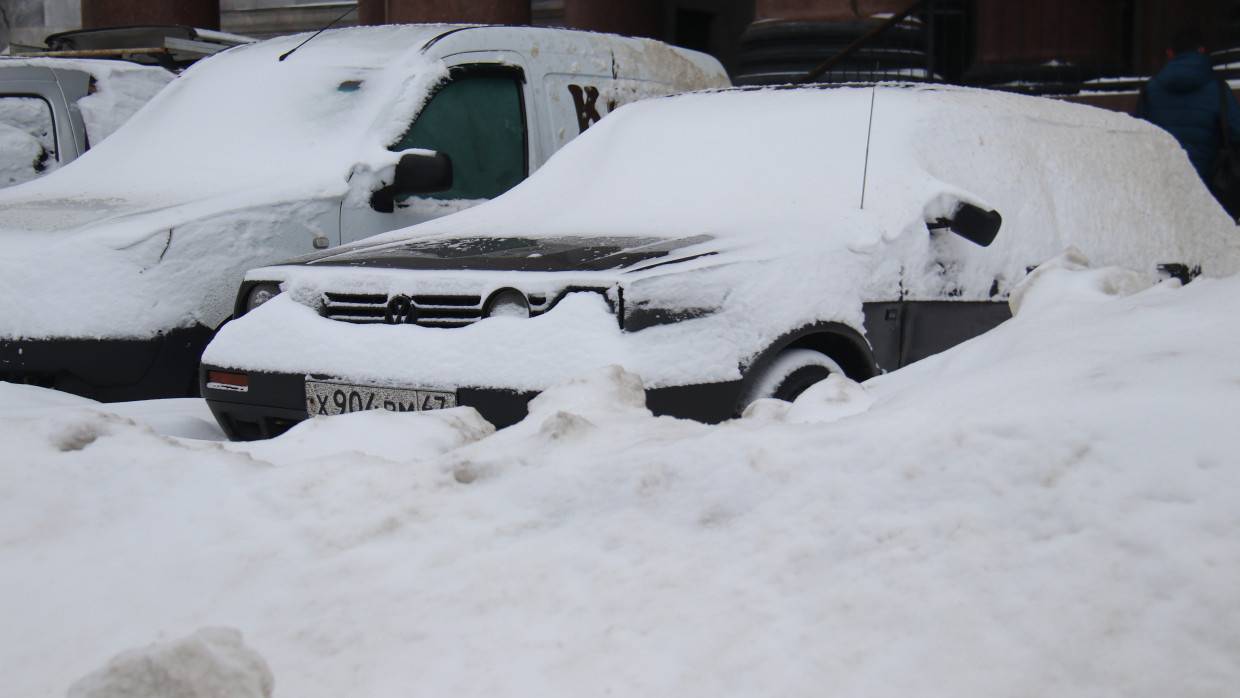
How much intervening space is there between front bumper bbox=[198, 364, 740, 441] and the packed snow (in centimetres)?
4

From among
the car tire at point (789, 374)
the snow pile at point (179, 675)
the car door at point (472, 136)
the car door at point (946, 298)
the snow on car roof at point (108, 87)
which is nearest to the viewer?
the snow pile at point (179, 675)

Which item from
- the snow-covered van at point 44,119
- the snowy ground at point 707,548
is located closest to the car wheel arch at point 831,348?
the snowy ground at point 707,548

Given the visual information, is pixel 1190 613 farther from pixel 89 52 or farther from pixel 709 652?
pixel 89 52

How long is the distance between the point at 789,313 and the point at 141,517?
2.25 metres

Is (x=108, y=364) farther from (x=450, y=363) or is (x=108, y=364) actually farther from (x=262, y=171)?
(x=450, y=363)

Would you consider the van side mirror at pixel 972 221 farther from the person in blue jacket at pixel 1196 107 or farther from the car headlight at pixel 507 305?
the person in blue jacket at pixel 1196 107

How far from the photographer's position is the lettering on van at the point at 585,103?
23.0ft

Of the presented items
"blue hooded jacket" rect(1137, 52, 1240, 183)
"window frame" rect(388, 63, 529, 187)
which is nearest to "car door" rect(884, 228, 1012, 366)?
"window frame" rect(388, 63, 529, 187)

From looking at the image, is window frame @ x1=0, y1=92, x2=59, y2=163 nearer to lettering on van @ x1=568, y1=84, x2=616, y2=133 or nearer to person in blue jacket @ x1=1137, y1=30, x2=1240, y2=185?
lettering on van @ x1=568, y1=84, x2=616, y2=133

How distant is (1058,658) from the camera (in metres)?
1.77

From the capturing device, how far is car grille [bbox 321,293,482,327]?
413cm

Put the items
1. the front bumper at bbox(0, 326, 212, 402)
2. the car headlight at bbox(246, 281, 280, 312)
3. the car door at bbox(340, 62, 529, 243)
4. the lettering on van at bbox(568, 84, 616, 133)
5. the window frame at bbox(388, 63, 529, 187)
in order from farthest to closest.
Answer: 1. the lettering on van at bbox(568, 84, 616, 133)
2. the window frame at bbox(388, 63, 529, 187)
3. the car door at bbox(340, 62, 529, 243)
4. the front bumper at bbox(0, 326, 212, 402)
5. the car headlight at bbox(246, 281, 280, 312)

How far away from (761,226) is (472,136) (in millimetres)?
2475

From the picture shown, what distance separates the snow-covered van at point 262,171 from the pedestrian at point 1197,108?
2928mm
